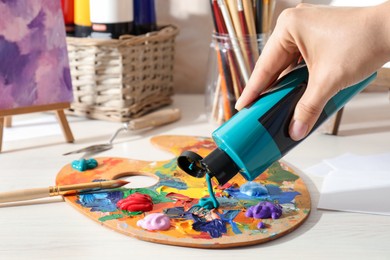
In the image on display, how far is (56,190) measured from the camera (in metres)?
0.65

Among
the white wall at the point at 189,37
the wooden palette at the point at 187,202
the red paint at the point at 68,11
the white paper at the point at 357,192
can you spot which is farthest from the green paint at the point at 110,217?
the white wall at the point at 189,37

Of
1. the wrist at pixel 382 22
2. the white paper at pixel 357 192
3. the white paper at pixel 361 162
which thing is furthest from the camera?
the white paper at pixel 361 162

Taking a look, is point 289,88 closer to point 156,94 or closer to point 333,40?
point 333,40

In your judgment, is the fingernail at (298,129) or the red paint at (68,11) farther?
the red paint at (68,11)

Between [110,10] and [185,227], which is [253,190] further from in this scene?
[110,10]

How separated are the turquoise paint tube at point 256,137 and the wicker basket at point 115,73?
0.32 metres

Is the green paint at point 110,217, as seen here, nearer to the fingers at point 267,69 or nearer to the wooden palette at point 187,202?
the wooden palette at point 187,202

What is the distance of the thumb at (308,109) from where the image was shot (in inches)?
22.2

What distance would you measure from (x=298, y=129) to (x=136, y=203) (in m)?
0.19

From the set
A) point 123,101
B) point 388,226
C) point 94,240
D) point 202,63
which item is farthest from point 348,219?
point 202,63

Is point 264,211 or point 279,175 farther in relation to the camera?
point 279,175

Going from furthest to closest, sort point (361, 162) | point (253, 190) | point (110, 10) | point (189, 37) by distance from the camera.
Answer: point (189, 37) → point (110, 10) → point (361, 162) → point (253, 190)

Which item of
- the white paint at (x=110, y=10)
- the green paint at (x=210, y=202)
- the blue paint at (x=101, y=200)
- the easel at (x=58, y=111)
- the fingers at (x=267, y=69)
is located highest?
the white paint at (x=110, y=10)

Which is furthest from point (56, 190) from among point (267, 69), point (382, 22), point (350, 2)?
point (350, 2)
